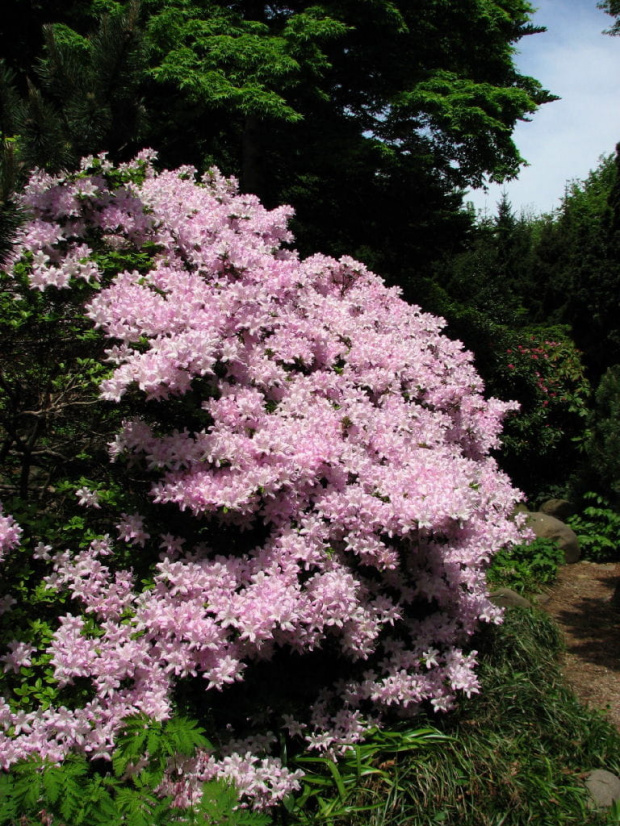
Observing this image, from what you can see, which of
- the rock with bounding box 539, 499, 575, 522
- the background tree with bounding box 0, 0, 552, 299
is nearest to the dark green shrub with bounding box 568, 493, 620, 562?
the rock with bounding box 539, 499, 575, 522

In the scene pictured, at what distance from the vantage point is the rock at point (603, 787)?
3.14 m

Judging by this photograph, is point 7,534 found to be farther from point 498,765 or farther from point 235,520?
point 498,765

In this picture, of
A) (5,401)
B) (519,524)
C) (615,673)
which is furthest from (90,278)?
(615,673)

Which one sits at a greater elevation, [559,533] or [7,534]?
[7,534]

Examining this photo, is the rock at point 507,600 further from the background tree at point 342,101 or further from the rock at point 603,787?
the background tree at point 342,101

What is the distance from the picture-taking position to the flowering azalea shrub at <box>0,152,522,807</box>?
257 centimetres

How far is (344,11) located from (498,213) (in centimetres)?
1465

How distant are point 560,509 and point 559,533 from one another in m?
1.52

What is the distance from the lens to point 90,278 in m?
3.05

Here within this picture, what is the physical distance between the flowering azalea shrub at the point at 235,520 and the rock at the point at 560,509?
5818 millimetres

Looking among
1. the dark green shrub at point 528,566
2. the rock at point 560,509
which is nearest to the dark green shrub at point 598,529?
the rock at point 560,509

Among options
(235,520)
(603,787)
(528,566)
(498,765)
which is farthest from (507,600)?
(235,520)

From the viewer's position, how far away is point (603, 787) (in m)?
3.21

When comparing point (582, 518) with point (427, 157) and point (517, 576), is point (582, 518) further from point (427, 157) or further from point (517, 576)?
point (427, 157)
